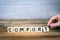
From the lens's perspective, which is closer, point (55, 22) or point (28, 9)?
point (55, 22)

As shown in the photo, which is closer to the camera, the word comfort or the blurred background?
the word comfort

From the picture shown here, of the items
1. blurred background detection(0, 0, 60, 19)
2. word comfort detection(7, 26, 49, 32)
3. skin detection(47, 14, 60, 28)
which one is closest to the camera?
skin detection(47, 14, 60, 28)

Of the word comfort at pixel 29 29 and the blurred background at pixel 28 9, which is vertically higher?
the blurred background at pixel 28 9

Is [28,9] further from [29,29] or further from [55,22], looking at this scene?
[55,22]

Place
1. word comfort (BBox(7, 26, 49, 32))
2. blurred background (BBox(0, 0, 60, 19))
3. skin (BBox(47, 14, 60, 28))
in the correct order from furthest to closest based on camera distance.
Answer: blurred background (BBox(0, 0, 60, 19))
word comfort (BBox(7, 26, 49, 32))
skin (BBox(47, 14, 60, 28))

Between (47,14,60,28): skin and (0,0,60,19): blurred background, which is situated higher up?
(0,0,60,19): blurred background

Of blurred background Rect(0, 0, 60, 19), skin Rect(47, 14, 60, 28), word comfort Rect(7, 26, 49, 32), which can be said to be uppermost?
blurred background Rect(0, 0, 60, 19)

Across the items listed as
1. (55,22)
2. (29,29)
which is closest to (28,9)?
(29,29)

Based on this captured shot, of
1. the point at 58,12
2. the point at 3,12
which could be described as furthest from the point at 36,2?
the point at 3,12

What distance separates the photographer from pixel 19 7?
165 centimetres

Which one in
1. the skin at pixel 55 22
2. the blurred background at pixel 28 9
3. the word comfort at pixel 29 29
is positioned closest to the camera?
the skin at pixel 55 22

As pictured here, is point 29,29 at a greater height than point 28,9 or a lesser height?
lesser

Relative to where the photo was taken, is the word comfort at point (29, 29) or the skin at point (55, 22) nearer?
the skin at point (55, 22)

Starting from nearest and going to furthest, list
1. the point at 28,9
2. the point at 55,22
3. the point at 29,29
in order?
the point at 55,22 → the point at 29,29 → the point at 28,9
